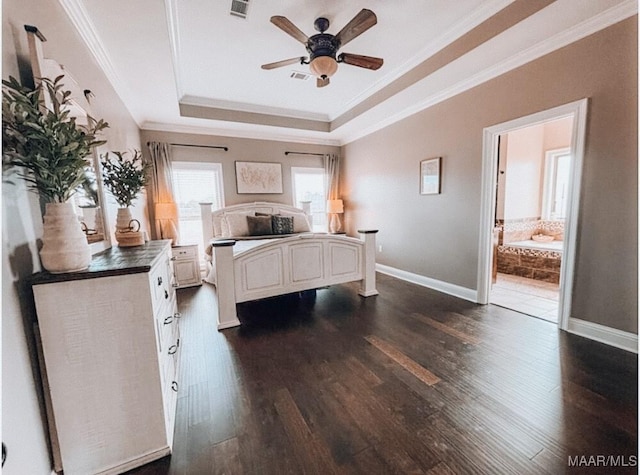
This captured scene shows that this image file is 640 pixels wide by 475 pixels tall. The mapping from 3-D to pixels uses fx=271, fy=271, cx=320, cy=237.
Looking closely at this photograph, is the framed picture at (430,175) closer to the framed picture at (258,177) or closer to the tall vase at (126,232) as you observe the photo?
the framed picture at (258,177)

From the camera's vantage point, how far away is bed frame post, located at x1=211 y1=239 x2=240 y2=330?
2.80 m

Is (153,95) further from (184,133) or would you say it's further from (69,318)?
(69,318)

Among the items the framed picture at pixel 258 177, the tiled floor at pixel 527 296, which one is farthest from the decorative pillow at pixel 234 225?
the tiled floor at pixel 527 296

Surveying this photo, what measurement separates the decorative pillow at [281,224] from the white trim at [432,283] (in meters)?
1.80

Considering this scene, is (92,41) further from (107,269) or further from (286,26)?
(107,269)

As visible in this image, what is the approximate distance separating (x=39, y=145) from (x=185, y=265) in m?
3.50

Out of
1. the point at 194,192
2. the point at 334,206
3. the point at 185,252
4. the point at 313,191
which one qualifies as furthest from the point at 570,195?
the point at 194,192

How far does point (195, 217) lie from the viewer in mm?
4887

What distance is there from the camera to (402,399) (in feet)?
5.75

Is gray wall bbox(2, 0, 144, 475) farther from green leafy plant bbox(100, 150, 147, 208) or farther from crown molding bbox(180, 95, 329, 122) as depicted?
crown molding bbox(180, 95, 329, 122)

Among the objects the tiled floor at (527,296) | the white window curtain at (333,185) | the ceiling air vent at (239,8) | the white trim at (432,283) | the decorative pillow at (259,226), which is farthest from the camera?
the white window curtain at (333,185)

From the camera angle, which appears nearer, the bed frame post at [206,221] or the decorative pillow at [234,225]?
the decorative pillow at [234,225]

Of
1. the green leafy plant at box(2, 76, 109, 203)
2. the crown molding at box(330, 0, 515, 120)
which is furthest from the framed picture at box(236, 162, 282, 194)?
the green leafy plant at box(2, 76, 109, 203)

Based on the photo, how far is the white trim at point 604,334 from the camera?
2.19 meters
